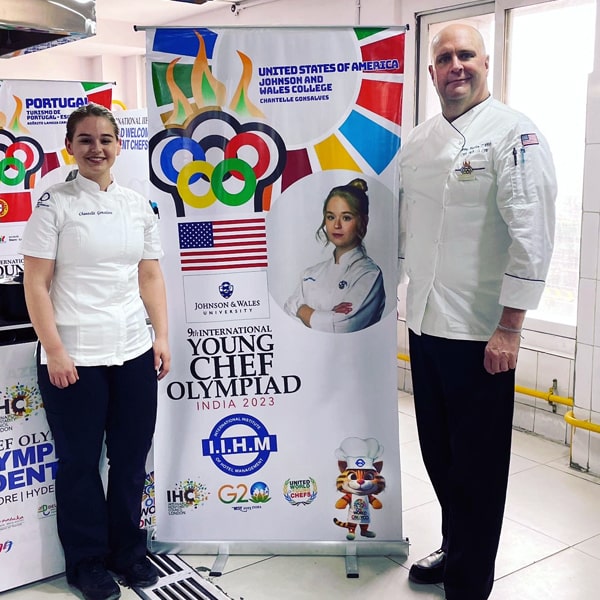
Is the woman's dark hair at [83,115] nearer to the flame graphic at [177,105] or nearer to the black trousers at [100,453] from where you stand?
the flame graphic at [177,105]

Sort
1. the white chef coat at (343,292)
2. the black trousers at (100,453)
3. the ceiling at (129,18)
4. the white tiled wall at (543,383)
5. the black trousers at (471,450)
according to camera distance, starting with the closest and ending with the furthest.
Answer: the black trousers at (471,450) → the black trousers at (100,453) → the white chef coat at (343,292) → the white tiled wall at (543,383) → the ceiling at (129,18)

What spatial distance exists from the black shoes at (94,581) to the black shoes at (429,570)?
0.94 m

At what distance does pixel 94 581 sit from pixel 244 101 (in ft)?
5.10

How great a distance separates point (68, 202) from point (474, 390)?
1.27 metres

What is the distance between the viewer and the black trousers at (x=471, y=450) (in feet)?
6.85

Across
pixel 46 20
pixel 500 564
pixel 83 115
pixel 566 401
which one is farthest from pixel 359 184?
pixel 566 401

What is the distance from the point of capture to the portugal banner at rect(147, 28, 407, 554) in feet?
7.65

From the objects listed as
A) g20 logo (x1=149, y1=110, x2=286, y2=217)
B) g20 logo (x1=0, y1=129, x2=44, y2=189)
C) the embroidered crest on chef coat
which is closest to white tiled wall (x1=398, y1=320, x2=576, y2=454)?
the embroidered crest on chef coat

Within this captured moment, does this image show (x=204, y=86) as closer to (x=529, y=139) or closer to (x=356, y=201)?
(x=356, y=201)

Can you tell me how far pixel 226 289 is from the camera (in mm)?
2424

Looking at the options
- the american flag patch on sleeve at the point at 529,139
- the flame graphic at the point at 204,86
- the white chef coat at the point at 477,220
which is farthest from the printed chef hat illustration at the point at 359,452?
the flame graphic at the point at 204,86

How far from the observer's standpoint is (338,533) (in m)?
2.55

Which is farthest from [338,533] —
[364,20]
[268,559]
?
[364,20]

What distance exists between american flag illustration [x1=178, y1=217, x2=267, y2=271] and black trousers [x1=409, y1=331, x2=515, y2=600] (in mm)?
598
